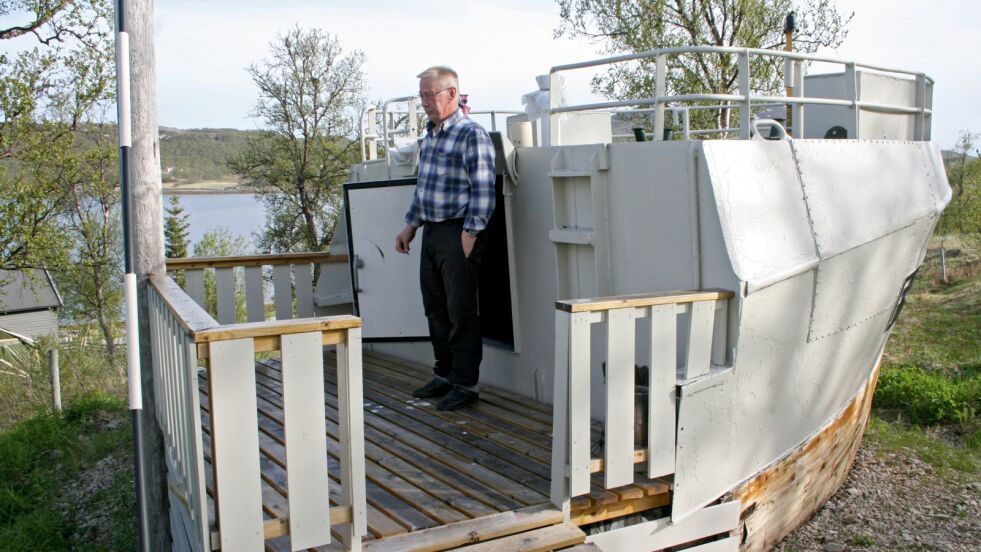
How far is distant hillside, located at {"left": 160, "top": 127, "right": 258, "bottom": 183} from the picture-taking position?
72969 millimetres

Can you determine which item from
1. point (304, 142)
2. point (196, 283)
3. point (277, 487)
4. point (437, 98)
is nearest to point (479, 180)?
point (437, 98)

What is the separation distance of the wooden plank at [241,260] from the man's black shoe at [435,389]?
2104 millimetres

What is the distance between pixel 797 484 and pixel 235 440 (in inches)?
153

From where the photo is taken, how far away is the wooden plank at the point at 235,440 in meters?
2.90

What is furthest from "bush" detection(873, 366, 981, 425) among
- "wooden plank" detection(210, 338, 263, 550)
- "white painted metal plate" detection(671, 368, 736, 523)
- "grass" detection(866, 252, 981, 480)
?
"wooden plank" detection(210, 338, 263, 550)

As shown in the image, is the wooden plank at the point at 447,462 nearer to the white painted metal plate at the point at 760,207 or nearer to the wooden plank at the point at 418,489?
the wooden plank at the point at 418,489

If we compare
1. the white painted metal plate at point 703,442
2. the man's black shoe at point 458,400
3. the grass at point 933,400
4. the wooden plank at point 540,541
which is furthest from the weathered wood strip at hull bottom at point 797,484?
the man's black shoe at point 458,400

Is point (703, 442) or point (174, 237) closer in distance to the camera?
point (703, 442)

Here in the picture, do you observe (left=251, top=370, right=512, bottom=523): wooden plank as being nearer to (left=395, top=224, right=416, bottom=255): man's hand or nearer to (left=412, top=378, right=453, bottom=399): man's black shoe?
(left=412, top=378, right=453, bottom=399): man's black shoe

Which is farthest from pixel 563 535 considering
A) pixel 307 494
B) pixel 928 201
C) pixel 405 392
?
pixel 928 201

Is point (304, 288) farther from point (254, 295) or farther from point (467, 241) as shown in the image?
point (467, 241)

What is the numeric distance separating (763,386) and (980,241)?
24.0m

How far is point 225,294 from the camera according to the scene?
23.0 feet

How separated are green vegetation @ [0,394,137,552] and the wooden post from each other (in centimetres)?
188
